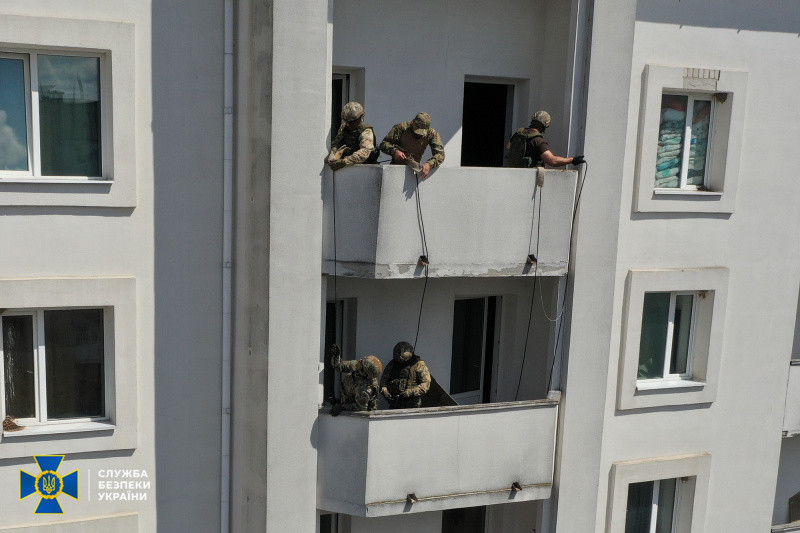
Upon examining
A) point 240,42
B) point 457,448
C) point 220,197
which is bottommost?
point 457,448

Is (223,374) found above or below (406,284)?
below

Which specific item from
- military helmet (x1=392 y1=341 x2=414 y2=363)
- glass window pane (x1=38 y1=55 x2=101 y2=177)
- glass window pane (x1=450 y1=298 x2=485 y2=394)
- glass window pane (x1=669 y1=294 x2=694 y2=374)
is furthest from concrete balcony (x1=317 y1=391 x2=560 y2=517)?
glass window pane (x1=38 y1=55 x2=101 y2=177)

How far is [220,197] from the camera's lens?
11.6 metres

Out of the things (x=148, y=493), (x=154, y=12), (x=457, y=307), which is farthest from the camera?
(x=457, y=307)

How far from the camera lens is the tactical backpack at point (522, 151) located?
11797 mm

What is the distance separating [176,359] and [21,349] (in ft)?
6.45

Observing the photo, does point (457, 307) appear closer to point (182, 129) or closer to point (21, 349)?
point (182, 129)

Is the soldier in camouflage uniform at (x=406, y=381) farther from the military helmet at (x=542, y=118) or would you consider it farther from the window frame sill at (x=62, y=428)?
the window frame sill at (x=62, y=428)

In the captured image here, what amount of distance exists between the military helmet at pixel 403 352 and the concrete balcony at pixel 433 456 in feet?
2.86

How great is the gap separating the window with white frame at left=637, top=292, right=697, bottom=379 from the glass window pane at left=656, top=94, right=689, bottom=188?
6.08 ft

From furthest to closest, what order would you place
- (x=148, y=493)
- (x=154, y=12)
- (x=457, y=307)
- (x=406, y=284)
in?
(x=457, y=307), (x=406, y=284), (x=148, y=493), (x=154, y=12)

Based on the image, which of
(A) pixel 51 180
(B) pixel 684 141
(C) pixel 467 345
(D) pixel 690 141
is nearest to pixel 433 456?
(C) pixel 467 345

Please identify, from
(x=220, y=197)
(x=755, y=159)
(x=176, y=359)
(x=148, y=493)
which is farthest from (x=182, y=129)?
(x=755, y=159)

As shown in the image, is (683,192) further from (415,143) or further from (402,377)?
(402,377)
